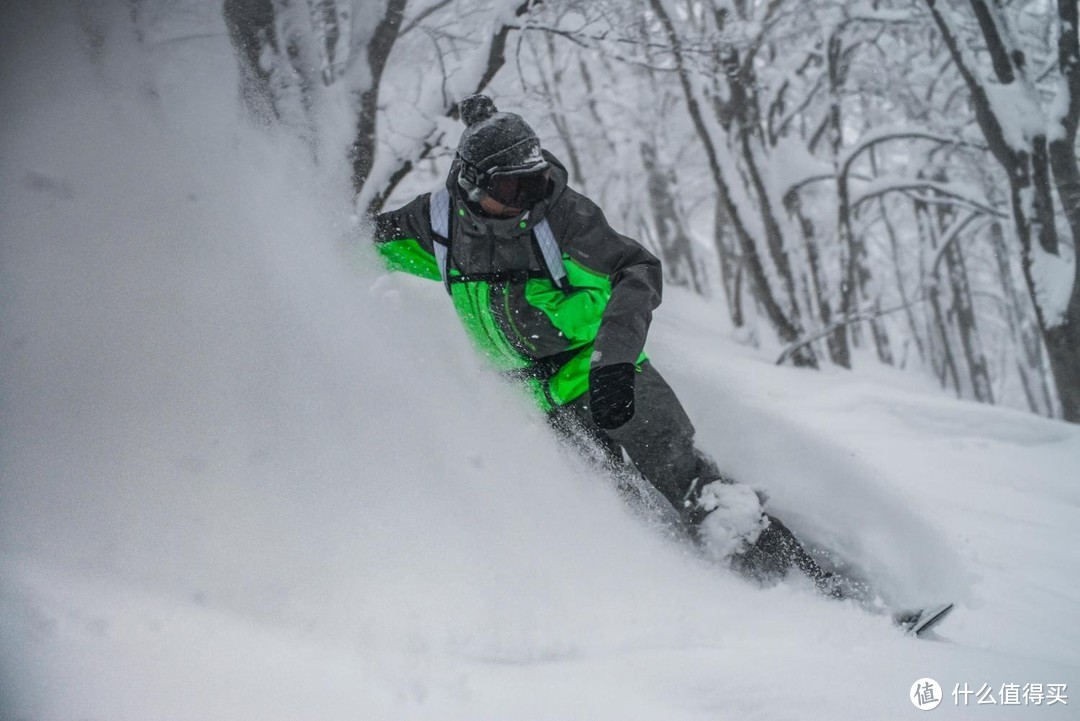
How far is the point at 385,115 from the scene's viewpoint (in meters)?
5.03

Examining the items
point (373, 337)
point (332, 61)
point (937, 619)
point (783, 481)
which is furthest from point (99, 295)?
point (937, 619)

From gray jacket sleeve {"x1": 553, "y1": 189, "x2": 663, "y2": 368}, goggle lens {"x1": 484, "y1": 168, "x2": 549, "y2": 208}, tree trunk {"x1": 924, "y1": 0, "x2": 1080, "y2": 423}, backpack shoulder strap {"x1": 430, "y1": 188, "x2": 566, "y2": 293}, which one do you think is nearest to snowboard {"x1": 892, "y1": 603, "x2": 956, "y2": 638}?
gray jacket sleeve {"x1": 553, "y1": 189, "x2": 663, "y2": 368}

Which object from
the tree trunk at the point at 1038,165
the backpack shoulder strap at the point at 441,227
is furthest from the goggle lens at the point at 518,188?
the tree trunk at the point at 1038,165

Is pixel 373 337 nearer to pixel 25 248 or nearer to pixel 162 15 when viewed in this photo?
pixel 25 248

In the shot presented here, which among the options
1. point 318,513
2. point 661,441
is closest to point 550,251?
point 661,441

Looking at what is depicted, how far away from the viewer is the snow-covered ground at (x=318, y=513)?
1740mm

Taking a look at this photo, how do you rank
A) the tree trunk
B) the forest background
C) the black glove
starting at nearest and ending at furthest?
the black glove < the forest background < the tree trunk

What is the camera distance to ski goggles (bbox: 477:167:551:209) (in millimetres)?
2371

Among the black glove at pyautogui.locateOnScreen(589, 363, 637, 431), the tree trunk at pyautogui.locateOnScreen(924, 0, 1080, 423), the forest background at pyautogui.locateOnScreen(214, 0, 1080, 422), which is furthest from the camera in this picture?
the tree trunk at pyautogui.locateOnScreen(924, 0, 1080, 423)

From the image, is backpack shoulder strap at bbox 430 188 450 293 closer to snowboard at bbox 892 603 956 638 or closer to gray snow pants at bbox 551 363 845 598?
gray snow pants at bbox 551 363 845 598

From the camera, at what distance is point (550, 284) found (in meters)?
2.58

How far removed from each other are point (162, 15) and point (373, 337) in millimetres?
1574

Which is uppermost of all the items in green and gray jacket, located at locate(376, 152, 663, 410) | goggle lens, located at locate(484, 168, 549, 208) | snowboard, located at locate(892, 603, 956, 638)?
goggle lens, located at locate(484, 168, 549, 208)

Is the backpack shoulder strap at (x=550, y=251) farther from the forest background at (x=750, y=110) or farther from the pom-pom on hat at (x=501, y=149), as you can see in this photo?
the forest background at (x=750, y=110)
